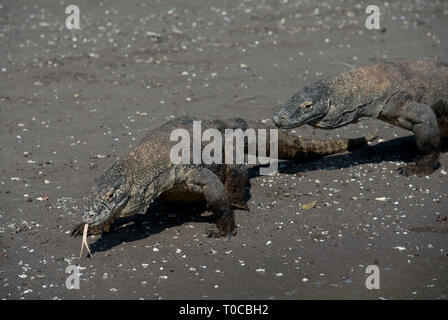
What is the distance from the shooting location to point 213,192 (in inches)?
252

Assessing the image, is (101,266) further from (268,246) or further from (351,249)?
(351,249)

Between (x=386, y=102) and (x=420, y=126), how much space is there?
1.69 ft

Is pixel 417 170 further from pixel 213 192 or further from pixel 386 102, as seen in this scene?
pixel 213 192

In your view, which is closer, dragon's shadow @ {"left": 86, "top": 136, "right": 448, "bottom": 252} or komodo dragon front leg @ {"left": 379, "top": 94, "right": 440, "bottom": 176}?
dragon's shadow @ {"left": 86, "top": 136, "right": 448, "bottom": 252}

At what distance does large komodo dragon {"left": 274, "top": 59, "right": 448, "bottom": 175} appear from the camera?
7.42 meters

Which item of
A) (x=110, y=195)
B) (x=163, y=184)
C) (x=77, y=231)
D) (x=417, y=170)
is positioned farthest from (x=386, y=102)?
(x=77, y=231)

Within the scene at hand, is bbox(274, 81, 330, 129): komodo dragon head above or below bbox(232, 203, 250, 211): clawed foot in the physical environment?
above

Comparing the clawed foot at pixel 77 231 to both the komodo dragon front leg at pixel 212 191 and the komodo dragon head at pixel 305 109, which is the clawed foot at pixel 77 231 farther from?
the komodo dragon head at pixel 305 109

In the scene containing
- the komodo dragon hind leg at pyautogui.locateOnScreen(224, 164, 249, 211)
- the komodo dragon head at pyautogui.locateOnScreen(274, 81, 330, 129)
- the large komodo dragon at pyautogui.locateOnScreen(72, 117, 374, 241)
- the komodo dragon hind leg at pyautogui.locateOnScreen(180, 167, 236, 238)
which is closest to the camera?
the large komodo dragon at pyautogui.locateOnScreen(72, 117, 374, 241)

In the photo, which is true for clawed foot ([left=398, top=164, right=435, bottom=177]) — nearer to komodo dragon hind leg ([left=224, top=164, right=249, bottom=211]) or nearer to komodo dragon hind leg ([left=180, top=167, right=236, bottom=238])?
komodo dragon hind leg ([left=224, top=164, right=249, bottom=211])

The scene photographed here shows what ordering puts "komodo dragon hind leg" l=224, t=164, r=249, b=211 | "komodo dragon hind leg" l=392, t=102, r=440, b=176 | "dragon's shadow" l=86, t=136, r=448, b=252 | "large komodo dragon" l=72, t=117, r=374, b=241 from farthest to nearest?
"komodo dragon hind leg" l=392, t=102, r=440, b=176
"komodo dragon hind leg" l=224, t=164, r=249, b=211
"dragon's shadow" l=86, t=136, r=448, b=252
"large komodo dragon" l=72, t=117, r=374, b=241

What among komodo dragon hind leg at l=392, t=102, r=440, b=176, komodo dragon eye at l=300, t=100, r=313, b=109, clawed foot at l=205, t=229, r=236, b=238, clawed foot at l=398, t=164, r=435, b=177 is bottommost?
clawed foot at l=205, t=229, r=236, b=238

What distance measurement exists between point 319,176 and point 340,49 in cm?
515

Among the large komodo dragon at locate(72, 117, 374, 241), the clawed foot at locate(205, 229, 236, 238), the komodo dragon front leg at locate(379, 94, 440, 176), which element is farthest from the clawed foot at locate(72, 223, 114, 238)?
the komodo dragon front leg at locate(379, 94, 440, 176)
